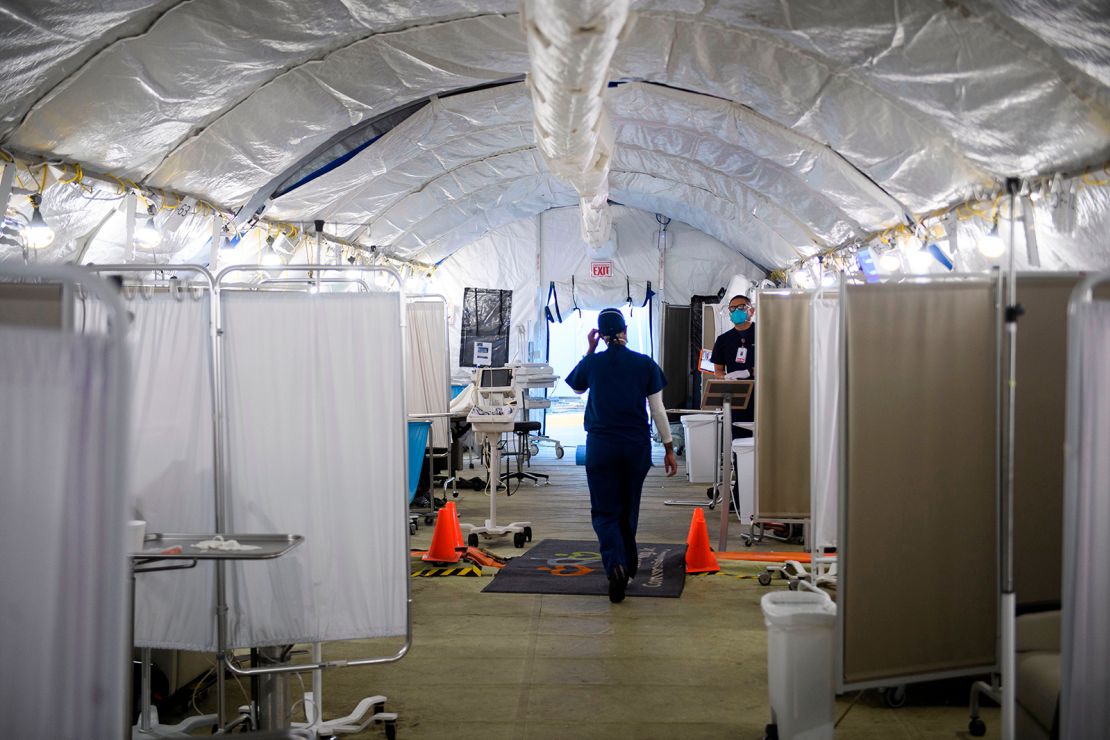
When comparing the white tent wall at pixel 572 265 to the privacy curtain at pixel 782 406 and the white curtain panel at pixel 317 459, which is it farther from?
the white curtain panel at pixel 317 459

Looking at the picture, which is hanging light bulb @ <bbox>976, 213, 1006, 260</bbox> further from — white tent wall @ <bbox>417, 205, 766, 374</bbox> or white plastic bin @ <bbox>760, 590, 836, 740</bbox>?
white tent wall @ <bbox>417, 205, 766, 374</bbox>

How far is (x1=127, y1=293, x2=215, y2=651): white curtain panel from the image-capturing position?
3.53 metres

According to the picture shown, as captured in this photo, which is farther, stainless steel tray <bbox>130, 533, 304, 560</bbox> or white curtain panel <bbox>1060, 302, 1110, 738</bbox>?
stainless steel tray <bbox>130, 533, 304, 560</bbox>

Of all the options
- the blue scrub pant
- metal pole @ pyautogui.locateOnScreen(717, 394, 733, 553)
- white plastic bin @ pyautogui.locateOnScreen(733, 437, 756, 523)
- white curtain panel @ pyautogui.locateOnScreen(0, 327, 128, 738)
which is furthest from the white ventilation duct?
white plastic bin @ pyautogui.locateOnScreen(733, 437, 756, 523)

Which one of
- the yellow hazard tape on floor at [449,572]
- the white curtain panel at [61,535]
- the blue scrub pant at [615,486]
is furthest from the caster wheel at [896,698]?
the white curtain panel at [61,535]

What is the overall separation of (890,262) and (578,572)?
4112 mm

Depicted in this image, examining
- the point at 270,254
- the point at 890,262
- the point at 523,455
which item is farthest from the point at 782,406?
the point at 523,455

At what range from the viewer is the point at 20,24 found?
392 cm

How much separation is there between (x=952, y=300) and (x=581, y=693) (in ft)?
7.47

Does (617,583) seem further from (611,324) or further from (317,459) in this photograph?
(317,459)

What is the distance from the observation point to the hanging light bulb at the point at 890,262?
8.16 m

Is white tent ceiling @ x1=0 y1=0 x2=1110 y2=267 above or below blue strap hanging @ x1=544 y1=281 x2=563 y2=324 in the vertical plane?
above

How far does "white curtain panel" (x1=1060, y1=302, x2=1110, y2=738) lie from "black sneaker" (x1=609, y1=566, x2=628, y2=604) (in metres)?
3.63

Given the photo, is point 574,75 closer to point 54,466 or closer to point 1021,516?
point 1021,516
